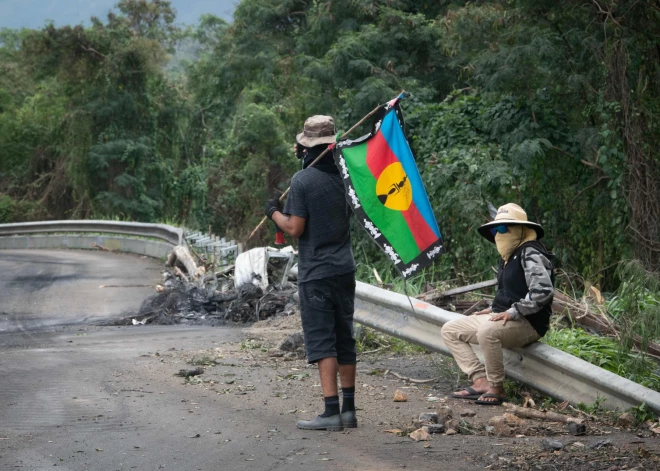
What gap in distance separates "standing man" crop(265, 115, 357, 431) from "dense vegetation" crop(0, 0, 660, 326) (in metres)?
2.25

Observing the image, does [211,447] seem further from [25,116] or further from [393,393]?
[25,116]

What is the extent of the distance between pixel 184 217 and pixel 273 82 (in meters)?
8.48

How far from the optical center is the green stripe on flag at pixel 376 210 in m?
6.35

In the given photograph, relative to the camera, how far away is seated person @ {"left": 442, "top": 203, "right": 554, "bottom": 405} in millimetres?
6594

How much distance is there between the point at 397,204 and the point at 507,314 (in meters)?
1.09

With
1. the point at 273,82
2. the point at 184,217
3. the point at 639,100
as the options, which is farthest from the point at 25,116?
the point at 639,100

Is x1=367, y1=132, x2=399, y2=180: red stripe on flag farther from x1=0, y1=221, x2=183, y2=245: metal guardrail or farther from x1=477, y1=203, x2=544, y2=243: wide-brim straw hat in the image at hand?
x1=0, y1=221, x2=183, y2=245: metal guardrail

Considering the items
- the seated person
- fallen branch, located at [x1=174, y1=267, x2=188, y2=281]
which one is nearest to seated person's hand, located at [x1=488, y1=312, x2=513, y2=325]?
the seated person

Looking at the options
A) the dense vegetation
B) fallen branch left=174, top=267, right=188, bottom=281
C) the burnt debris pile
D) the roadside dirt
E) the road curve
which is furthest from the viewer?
fallen branch left=174, top=267, right=188, bottom=281

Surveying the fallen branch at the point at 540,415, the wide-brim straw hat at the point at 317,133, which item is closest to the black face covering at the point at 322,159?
the wide-brim straw hat at the point at 317,133

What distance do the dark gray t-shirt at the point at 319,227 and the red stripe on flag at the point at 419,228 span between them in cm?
54

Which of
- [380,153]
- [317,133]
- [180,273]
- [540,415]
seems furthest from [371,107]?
[540,415]

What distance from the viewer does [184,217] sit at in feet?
126

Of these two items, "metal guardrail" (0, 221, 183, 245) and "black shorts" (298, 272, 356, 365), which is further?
"metal guardrail" (0, 221, 183, 245)
